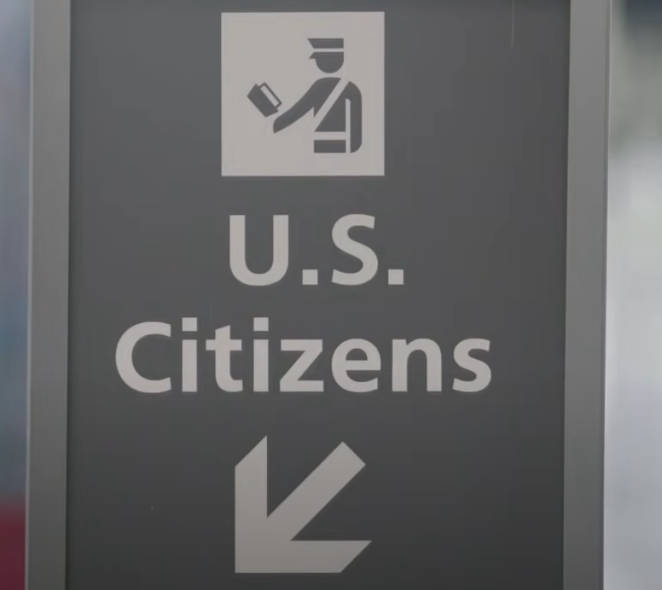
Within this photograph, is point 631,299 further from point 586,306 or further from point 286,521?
point 286,521

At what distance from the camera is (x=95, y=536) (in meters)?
2.32

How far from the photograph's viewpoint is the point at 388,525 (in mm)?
2316

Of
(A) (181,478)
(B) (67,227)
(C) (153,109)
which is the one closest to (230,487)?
(A) (181,478)

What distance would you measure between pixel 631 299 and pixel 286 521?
35.2 inches

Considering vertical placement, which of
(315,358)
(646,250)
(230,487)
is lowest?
(230,487)

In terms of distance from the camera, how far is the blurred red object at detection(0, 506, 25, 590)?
231cm

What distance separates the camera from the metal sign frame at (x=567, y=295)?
2289 mm

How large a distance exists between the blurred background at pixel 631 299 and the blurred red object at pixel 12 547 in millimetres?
14

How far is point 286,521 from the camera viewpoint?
2311 mm

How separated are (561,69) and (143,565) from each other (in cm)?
142

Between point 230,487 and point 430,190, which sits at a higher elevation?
point 430,190

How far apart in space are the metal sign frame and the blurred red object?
3cm

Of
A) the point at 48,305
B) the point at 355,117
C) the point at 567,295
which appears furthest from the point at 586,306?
the point at 48,305

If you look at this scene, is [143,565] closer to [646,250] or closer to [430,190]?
[430,190]
